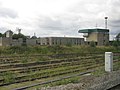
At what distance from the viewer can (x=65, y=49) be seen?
31.0 meters

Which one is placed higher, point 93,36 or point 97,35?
point 97,35

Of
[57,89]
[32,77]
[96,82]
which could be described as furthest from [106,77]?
[32,77]

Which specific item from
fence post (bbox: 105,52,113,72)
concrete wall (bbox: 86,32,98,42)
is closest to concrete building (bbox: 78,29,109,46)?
concrete wall (bbox: 86,32,98,42)

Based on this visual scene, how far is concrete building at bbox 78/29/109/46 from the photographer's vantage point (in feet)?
223

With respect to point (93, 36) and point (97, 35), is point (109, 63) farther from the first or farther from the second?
point (93, 36)

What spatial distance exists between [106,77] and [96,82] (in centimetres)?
96

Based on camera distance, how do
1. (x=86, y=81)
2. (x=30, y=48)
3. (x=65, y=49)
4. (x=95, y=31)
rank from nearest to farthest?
(x=86, y=81)
(x=30, y=48)
(x=65, y=49)
(x=95, y=31)

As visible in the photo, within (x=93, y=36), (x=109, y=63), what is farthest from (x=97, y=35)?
(x=109, y=63)

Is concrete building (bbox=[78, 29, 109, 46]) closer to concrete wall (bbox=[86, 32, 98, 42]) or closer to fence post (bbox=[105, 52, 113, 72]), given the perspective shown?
concrete wall (bbox=[86, 32, 98, 42])

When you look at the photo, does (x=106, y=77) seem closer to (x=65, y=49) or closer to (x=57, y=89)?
(x=57, y=89)

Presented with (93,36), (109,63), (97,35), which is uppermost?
(97,35)

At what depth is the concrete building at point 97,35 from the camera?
223 ft

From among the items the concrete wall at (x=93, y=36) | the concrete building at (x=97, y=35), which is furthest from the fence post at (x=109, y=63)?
the concrete wall at (x=93, y=36)

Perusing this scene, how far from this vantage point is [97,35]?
225ft
